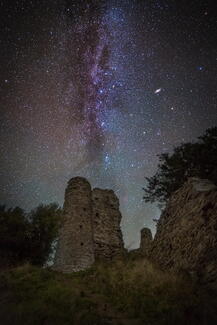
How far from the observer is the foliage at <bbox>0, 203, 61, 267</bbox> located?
22094 mm

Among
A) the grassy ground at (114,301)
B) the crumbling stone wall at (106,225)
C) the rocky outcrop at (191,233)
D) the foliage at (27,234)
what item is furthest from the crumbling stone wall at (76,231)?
the foliage at (27,234)

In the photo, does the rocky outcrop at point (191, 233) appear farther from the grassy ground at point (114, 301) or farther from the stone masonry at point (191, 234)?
the grassy ground at point (114, 301)

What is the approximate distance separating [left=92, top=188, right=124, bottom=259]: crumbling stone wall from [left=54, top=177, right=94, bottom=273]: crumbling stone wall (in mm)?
615

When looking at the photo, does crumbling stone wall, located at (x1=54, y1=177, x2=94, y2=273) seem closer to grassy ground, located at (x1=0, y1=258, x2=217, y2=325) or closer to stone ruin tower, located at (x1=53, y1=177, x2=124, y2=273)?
stone ruin tower, located at (x1=53, y1=177, x2=124, y2=273)

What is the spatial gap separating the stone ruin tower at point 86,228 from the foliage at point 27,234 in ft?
29.7

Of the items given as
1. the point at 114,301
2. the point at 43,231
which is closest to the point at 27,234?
the point at 43,231

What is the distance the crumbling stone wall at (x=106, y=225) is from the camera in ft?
49.1

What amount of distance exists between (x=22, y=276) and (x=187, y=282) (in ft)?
23.1

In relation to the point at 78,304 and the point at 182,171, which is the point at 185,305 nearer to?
the point at 78,304

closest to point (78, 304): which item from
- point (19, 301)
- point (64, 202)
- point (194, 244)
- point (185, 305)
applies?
point (19, 301)

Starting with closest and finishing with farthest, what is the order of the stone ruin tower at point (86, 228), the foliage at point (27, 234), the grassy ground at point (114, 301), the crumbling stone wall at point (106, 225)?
1. the grassy ground at point (114, 301)
2. the stone ruin tower at point (86, 228)
3. the crumbling stone wall at point (106, 225)
4. the foliage at point (27, 234)

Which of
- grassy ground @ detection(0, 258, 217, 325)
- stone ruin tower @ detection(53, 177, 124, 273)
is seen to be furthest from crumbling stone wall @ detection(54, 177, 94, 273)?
grassy ground @ detection(0, 258, 217, 325)

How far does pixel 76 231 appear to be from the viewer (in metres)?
14.3

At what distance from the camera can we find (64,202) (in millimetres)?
16078
